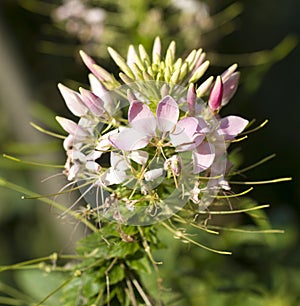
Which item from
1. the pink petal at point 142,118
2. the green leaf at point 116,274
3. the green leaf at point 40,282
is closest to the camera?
the pink petal at point 142,118

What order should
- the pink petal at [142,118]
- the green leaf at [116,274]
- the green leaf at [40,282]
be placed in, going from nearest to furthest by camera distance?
the pink petal at [142,118] → the green leaf at [116,274] → the green leaf at [40,282]

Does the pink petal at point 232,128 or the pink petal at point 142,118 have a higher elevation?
the pink petal at point 142,118

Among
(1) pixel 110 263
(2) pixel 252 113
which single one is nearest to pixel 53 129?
(1) pixel 110 263

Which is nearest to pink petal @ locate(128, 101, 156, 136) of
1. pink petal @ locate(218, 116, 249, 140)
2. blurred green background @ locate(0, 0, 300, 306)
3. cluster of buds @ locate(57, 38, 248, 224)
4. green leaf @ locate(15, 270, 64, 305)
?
cluster of buds @ locate(57, 38, 248, 224)

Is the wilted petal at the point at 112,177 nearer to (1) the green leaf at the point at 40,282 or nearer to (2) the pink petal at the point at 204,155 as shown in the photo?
(2) the pink petal at the point at 204,155

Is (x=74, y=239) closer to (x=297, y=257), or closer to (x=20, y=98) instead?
(x=20, y=98)

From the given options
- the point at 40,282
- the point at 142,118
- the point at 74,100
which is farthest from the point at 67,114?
the point at 142,118

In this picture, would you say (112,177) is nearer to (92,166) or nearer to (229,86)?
(92,166)

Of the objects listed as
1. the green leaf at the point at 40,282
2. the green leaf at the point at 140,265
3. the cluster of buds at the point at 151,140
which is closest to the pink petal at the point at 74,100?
the cluster of buds at the point at 151,140
